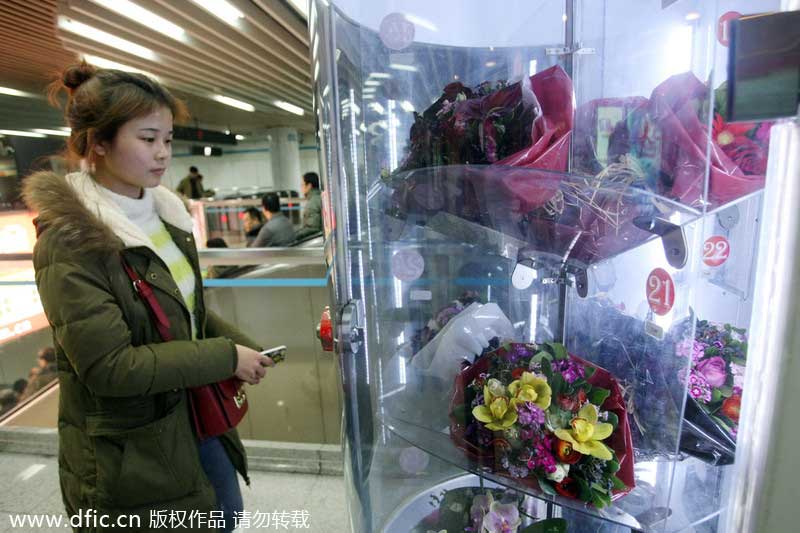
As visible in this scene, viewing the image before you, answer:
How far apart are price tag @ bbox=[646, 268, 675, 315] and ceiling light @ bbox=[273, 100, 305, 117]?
28.8ft

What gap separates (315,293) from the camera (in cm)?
422

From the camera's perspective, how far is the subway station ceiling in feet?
12.8

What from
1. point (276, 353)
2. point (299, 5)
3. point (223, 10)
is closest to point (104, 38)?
point (223, 10)

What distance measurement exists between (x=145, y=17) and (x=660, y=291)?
4815mm

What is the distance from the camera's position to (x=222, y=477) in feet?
4.42

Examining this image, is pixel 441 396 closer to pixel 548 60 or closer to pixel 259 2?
pixel 548 60

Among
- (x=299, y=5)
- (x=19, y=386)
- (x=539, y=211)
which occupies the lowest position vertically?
(x=19, y=386)

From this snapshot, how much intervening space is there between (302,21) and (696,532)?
4902mm

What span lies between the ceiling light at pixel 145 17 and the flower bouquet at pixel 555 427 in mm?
Result: 4430

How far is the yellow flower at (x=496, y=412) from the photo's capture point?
76cm

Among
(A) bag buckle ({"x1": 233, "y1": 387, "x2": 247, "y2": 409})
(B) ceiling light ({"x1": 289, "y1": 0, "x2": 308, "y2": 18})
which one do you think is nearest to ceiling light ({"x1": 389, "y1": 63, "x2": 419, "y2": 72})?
(A) bag buckle ({"x1": 233, "y1": 387, "x2": 247, "y2": 409})

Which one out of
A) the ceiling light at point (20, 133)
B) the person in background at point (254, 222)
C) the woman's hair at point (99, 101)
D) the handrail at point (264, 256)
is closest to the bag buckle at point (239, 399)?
the woman's hair at point (99, 101)

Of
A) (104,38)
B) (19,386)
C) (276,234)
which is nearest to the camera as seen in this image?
(19,386)

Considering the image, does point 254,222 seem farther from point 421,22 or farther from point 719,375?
point 719,375
